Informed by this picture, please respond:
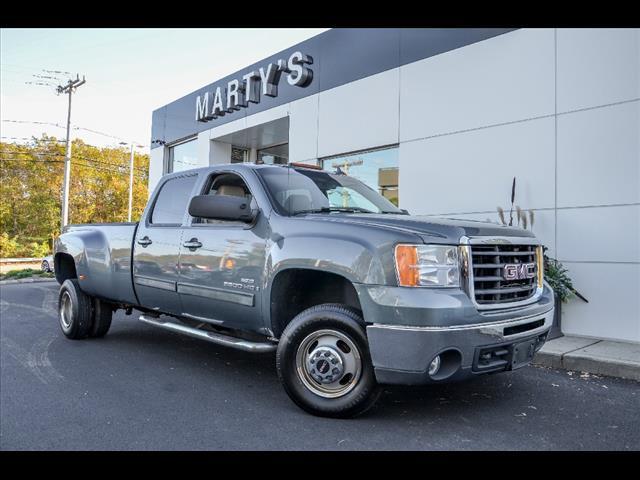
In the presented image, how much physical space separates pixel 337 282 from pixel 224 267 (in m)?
1.03

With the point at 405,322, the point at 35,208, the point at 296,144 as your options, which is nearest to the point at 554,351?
the point at 405,322

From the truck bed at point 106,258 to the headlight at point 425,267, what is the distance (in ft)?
11.0

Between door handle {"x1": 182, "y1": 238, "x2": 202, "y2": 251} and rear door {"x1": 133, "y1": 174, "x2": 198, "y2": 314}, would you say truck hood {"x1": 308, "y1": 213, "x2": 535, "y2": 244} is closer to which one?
door handle {"x1": 182, "y1": 238, "x2": 202, "y2": 251}

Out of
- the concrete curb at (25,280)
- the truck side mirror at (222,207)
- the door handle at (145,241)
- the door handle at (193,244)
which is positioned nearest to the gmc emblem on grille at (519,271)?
the truck side mirror at (222,207)

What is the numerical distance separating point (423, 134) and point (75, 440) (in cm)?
689

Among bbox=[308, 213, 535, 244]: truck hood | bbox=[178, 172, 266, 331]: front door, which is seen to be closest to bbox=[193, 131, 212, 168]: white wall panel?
bbox=[178, 172, 266, 331]: front door

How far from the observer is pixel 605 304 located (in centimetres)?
625

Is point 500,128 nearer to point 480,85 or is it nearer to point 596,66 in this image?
point 480,85

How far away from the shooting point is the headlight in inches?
124

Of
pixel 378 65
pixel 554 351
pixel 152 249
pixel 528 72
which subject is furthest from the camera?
pixel 378 65

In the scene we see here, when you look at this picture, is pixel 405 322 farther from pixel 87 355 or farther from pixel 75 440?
pixel 87 355

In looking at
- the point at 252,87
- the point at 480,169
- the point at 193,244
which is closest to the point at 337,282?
the point at 193,244

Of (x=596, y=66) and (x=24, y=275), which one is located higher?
(x=596, y=66)

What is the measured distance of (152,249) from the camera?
5.06 metres
